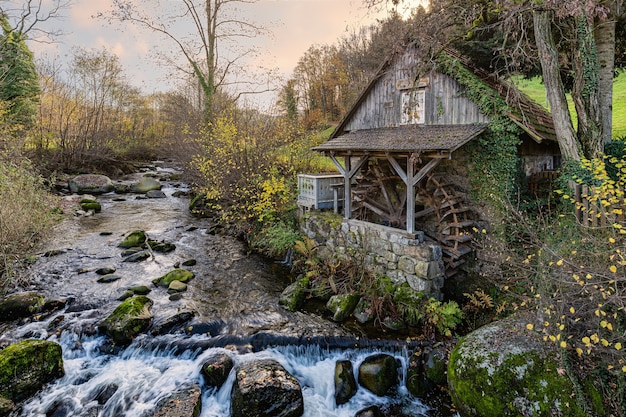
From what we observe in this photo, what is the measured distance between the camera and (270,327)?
6.73 meters

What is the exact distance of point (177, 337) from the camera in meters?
6.30

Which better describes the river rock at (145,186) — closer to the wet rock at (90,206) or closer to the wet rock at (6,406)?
the wet rock at (90,206)

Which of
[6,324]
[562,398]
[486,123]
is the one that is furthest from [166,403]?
[486,123]

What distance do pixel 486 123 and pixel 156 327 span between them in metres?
7.73

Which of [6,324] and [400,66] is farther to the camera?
[400,66]

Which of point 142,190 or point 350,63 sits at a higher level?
point 350,63

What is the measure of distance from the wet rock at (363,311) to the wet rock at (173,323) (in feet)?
10.6

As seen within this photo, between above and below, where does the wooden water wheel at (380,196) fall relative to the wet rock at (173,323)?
above

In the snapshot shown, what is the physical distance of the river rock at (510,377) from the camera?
4082 millimetres

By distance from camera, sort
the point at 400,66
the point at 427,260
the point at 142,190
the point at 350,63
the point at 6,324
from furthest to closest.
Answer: the point at 350,63 < the point at 142,190 < the point at 400,66 < the point at 427,260 < the point at 6,324

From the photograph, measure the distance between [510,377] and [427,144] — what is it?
4341mm

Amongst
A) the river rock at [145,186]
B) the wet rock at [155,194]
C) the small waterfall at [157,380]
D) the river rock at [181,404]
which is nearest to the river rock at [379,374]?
the small waterfall at [157,380]

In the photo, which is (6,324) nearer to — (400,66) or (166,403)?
(166,403)

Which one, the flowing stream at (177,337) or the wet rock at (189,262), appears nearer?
the flowing stream at (177,337)
